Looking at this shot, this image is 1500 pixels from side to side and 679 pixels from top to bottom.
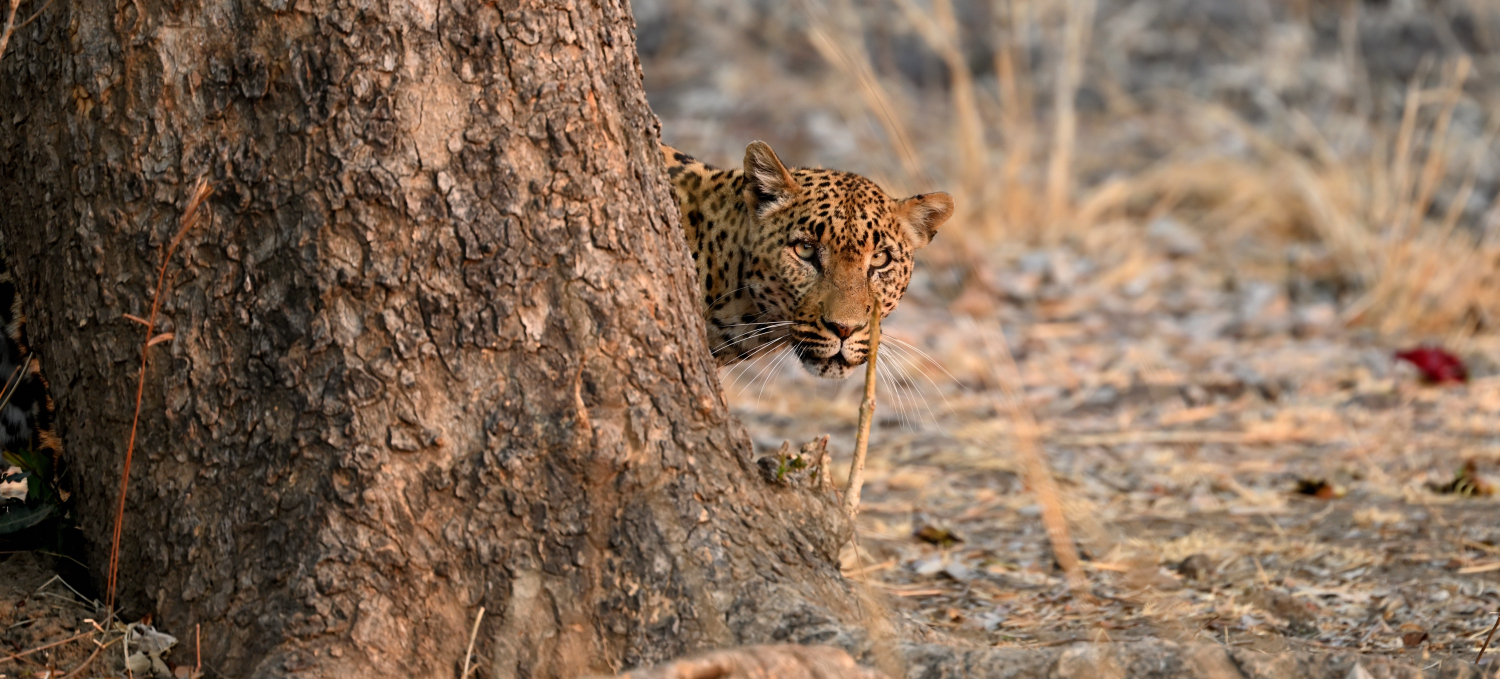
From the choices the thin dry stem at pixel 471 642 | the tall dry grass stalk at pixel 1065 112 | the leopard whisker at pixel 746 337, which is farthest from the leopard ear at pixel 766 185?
the tall dry grass stalk at pixel 1065 112

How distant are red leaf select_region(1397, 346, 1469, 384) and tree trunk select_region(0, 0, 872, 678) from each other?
175 inches

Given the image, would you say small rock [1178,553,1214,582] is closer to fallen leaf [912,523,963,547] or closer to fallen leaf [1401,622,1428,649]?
fallen leaf [1401,622,1428,649]

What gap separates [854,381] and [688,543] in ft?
12.0

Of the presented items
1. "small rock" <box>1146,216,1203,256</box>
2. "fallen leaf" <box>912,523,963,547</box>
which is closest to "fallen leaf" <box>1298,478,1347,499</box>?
"fallen leaf" <box>912,523,963,547</box>

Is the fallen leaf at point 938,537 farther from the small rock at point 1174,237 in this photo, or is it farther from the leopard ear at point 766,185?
the small rock at point 1174,237

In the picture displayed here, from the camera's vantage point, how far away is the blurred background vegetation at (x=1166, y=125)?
7305mm

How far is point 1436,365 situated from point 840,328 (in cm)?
352

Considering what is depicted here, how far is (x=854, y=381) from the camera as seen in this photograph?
6.18 m

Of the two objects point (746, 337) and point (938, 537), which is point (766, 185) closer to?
point (746, 337)

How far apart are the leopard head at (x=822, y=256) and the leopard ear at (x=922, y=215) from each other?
0.04ft

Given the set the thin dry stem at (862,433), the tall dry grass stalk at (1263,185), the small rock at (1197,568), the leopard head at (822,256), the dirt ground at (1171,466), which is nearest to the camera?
the thin dry stem at (862,433)

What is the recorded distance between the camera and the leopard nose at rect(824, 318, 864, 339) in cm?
384

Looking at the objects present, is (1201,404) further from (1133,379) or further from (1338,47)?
(1338,47)

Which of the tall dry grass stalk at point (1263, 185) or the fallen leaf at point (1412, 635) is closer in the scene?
the fallen leaf at point (1412, 635)
